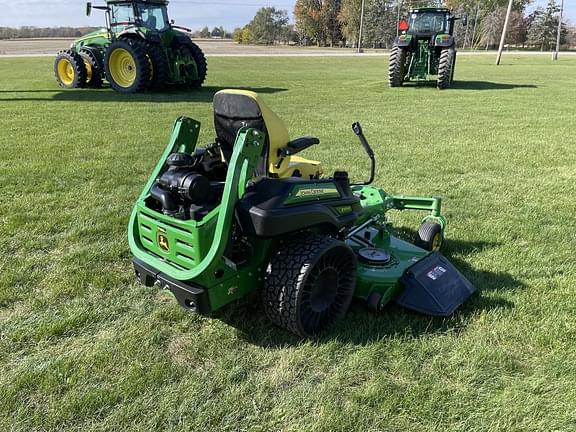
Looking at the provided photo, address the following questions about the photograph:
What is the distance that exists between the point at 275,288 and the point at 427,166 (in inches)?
181

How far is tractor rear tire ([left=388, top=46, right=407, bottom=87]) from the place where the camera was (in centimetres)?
1612

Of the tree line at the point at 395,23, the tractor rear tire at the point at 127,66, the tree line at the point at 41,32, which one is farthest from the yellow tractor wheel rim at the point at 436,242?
the tree line at the point at 41,32

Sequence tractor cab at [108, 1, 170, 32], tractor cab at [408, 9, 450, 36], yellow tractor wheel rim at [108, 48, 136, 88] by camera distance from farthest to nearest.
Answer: tractor cab at [408, 9, 450, 36]
tractor cab at [108, 1, 170, 32]
yellow tractor wheel rim at [108, 48, 136, 88]

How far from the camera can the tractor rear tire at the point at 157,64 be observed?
13.2 m

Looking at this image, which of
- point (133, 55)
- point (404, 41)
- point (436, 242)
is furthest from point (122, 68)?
point (436, 242)

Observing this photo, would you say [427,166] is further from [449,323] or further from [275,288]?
[275,288]

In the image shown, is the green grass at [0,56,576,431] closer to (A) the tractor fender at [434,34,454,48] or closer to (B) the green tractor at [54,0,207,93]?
(B) the green tractor at [54,0,207,93]

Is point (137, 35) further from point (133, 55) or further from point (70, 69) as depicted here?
point (70, 69)

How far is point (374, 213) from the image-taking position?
3.85m

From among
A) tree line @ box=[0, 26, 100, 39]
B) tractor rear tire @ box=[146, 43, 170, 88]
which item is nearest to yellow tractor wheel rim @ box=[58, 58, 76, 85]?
tractor rear tire @ box=[146, 43, 170, 88]

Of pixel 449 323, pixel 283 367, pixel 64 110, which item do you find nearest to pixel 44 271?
pixel 283 367

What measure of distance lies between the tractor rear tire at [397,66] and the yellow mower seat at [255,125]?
1378cm

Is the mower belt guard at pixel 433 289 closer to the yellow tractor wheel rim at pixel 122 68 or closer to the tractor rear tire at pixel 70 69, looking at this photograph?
the yellow tractor wheel rim at pixel 122 68

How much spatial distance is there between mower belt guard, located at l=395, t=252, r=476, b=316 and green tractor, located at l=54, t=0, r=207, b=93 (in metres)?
11.7
